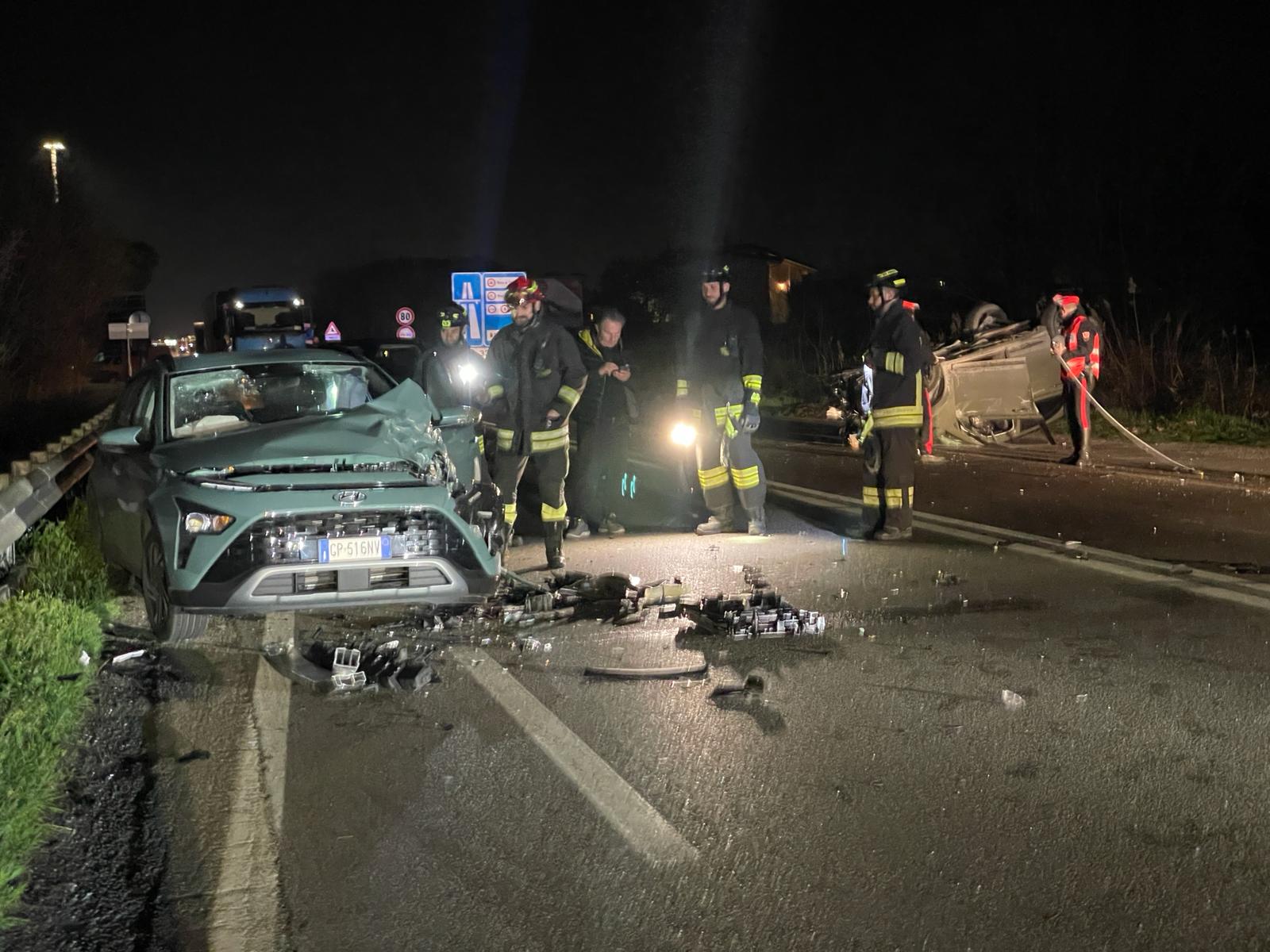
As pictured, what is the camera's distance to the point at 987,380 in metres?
15.1

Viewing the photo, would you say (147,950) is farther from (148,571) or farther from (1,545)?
(1,545)

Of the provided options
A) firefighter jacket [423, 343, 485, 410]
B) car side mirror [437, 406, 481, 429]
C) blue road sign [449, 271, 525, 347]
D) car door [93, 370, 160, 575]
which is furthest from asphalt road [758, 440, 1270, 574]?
blue road sign [449, 271, 525, 347]

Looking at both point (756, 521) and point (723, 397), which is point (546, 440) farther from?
point (756, 521)

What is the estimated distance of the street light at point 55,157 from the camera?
119ft

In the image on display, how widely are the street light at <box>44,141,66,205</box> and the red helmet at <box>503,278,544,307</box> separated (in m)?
31.7

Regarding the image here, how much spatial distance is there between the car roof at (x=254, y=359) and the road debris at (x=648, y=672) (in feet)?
9.03

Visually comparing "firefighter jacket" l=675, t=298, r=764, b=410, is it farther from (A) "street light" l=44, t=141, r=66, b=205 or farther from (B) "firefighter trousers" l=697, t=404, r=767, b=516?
→ (A) "street light" l=44, t=141, r=66, b=205

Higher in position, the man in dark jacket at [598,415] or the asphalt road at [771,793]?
the man in dark jacket at [598,415]

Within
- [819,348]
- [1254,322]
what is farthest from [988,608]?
[819,348]

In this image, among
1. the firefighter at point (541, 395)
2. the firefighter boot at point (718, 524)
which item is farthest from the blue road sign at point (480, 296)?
the firefighter at point (541, 395)

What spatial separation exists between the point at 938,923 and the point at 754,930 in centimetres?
50

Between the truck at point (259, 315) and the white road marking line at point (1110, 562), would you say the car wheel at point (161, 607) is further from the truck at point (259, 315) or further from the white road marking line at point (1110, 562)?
the truck at point (259, 315)

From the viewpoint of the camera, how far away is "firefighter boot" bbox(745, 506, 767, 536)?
9.88 m

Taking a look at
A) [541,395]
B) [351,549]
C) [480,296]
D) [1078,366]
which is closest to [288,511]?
[351,549]
